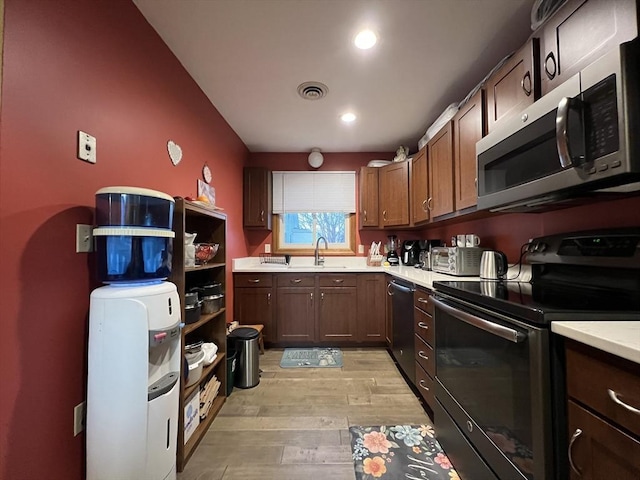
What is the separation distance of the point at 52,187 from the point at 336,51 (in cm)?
170

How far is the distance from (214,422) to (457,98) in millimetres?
3157

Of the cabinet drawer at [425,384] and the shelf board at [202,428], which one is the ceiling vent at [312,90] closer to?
the cabinet drawer at [425,384]

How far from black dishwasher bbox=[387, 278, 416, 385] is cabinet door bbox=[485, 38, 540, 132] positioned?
1.26m

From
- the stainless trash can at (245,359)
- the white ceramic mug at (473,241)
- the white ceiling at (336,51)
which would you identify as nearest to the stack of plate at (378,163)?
the white ceiling at (336,51)

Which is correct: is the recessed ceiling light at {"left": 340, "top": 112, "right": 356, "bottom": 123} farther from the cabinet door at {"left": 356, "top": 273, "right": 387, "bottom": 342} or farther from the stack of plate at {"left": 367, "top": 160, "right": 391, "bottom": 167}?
the cabinet door at {"left": 356, "top": 273, "right": 387, "bottom": 342}

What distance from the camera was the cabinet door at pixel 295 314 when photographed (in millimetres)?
3012

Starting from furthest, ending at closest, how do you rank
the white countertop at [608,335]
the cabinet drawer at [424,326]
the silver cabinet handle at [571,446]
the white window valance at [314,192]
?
the white window valance at [314,192]
the cabinet drawer at [424,326]
the silver cabinet handle at [571,446]
the white countertop at [608,335]

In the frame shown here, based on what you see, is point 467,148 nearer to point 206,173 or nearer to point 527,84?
point 527,84

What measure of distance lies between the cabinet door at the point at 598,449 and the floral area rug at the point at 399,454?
840mm

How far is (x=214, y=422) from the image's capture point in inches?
70.9

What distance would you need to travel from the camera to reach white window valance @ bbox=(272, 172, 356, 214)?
363 cm

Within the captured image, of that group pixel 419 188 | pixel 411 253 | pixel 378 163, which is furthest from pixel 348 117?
pixel 411 253

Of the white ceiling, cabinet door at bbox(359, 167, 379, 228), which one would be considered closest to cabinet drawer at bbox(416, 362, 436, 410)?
cabinet door at bbox(359, 167, 379, 228)

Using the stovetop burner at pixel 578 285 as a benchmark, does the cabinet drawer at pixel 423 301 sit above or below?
below
